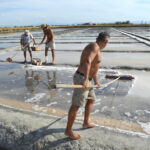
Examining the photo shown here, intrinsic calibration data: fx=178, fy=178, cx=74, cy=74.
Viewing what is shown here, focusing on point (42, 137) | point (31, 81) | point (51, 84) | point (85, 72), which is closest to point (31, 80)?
point (31, 81)

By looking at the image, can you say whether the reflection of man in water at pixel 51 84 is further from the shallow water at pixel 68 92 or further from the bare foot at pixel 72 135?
the bare foot at pixel 72 135

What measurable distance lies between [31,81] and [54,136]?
297 cm

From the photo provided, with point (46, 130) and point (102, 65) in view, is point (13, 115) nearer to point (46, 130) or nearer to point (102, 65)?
point (46, 130)

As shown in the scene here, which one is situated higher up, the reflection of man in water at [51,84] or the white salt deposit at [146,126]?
the reflection of man in water at [51,84]

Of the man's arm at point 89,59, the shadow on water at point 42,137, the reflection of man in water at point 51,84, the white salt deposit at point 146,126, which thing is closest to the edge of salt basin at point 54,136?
the shadow on water at point 42,137

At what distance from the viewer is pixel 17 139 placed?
101 inches

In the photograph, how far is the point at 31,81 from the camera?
5.20 metres

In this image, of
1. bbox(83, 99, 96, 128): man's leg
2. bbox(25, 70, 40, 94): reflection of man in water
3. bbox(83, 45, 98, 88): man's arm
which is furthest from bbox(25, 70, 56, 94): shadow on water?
bbox(83, 45, 98, 88): man's arm

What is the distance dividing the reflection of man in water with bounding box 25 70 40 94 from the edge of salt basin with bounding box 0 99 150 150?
1607 mm

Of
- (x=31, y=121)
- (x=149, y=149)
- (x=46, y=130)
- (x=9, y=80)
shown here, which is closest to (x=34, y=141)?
(x=46, y=130)

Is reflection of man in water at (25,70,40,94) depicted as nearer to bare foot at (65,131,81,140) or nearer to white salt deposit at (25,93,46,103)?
white salt deposit at (25,93,46,103)

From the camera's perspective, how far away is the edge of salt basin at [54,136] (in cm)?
231

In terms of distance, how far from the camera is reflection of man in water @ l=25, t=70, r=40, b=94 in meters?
4.64

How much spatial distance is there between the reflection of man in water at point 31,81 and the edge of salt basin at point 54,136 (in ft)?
5.27
